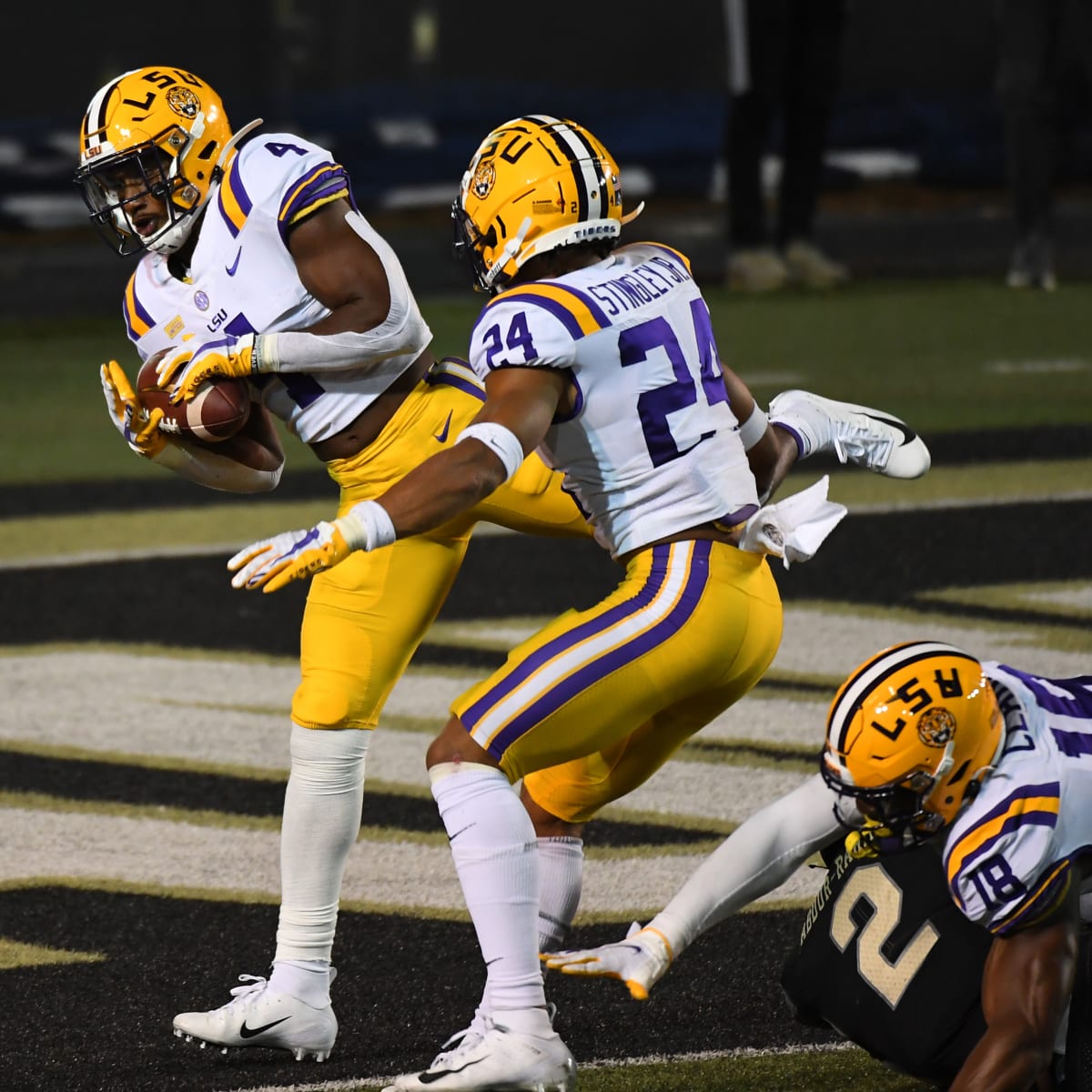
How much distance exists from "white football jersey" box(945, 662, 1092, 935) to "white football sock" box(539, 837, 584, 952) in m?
0.85

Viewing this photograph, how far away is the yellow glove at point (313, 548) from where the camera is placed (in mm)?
3223

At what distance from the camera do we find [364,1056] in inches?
144

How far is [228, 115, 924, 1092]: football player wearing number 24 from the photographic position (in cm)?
333

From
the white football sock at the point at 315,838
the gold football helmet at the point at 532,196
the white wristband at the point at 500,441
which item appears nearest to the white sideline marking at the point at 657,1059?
the white football sock at the point at 315,838

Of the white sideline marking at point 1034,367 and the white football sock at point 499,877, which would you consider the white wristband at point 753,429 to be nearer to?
the white football sock at point 499,877

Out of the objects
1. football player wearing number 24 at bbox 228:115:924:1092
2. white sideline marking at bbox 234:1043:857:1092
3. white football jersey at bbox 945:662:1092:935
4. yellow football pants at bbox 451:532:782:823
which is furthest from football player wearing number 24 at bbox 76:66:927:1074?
white football jersey at bbox 945:662:1092:935

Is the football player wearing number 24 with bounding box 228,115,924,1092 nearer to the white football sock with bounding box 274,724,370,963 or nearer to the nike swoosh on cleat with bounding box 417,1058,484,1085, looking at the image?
the nike swoosh on cleat with bounding box 417,1058,484,1085

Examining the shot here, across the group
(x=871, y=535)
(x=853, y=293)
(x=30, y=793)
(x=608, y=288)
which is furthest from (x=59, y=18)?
(x=608, y=288)

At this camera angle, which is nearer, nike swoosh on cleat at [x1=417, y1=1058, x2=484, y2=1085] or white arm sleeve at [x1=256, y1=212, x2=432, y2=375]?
nike swoosh on cleat at [x1=417, y1=1058, x2=484, y2=1085]

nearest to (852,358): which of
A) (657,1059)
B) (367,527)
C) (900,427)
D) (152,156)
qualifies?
(900,427)

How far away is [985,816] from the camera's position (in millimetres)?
3127

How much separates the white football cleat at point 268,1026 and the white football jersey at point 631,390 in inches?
37.3

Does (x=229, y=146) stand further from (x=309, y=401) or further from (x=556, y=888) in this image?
(x=556, y=888)

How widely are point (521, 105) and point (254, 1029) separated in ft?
54.6
